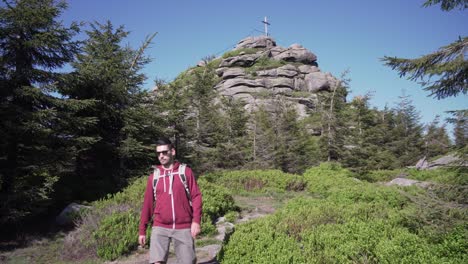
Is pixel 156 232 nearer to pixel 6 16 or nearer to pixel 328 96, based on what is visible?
pixel 6 16

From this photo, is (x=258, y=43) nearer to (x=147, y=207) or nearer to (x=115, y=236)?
(x=115, y=236)

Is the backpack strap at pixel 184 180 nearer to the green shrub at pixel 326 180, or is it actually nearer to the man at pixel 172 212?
the man at pixel 172 212

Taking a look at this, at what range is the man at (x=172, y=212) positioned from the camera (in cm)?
425

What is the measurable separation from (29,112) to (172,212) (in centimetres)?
748

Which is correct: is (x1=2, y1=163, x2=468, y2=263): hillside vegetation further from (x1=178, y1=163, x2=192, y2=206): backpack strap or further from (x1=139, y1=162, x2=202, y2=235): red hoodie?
(x1=178, y1=163, x2=192, y2=206): backpack strap

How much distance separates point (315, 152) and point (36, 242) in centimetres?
2304

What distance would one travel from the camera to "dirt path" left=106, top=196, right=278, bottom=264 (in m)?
6.83

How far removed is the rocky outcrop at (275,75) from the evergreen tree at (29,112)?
1379 inches

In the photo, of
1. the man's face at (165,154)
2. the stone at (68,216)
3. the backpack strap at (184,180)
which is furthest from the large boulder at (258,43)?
the backpack strap at (184,180)

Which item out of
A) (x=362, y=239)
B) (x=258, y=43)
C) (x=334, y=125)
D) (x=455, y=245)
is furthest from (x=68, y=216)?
(x=258, y=43)

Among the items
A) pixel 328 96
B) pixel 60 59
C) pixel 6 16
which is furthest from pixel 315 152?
pixel 6 16

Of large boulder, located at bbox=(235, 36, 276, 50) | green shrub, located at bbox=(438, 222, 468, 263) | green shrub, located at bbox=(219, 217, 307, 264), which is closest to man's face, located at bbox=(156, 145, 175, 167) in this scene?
green shrub, located at bbox=(219, 217, 307, 264)

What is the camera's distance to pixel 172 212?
168 inches

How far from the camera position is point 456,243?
4562 millimetres
